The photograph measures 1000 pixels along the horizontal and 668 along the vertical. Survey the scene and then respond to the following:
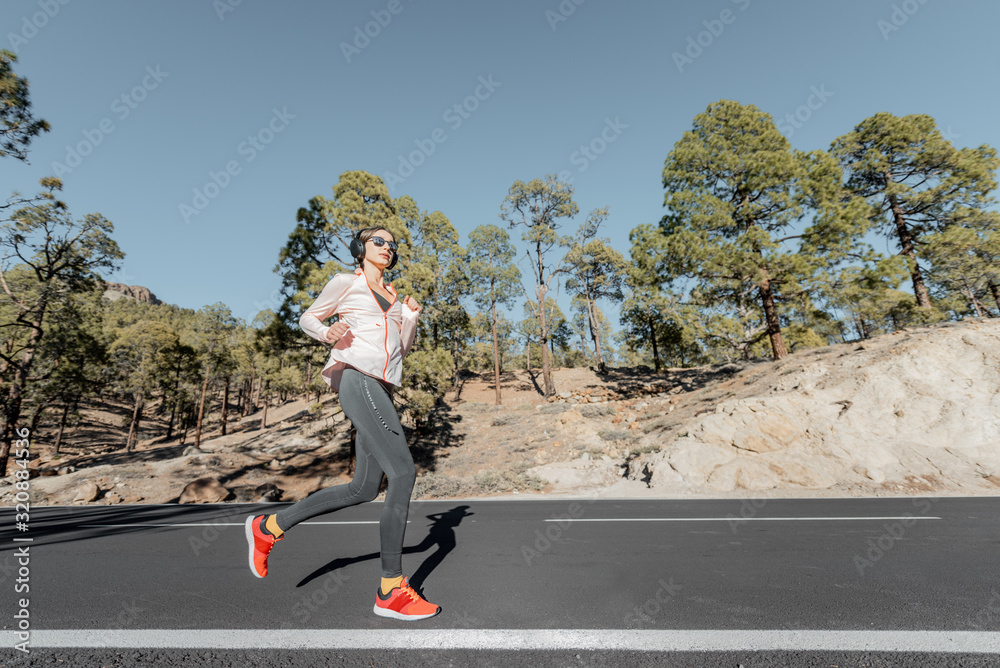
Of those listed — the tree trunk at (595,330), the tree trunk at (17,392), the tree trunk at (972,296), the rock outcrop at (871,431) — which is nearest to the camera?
the rock outcrop at (871,431)

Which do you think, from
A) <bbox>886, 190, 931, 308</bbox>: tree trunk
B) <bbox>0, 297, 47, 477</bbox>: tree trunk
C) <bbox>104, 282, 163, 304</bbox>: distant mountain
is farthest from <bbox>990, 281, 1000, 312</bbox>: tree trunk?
<bbox>104, 282, 163, 304</bbox>: distant mountain

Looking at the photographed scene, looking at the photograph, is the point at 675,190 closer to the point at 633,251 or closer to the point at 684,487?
the point at 633,251

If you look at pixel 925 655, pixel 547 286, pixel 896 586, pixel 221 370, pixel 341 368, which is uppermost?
pixel 547 286

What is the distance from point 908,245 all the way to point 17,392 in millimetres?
37769

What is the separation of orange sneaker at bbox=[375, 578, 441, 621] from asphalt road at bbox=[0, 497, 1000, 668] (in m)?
0.05

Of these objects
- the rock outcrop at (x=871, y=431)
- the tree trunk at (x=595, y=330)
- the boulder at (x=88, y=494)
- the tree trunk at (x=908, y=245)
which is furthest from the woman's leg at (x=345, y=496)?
the tree trunk at (x=595, y=330)

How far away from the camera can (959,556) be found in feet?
9.53

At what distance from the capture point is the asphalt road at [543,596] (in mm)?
1650

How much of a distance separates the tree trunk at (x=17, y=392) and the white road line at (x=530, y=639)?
19332 millimetres

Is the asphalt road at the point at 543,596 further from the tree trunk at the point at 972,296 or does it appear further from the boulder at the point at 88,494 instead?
the tree trunk at the point at 972,296

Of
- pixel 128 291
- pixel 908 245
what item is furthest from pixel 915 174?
pixel 128 291

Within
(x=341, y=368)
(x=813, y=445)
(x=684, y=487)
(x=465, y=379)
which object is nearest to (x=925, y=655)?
(x=341, y=368)

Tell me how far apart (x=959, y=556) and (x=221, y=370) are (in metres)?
36.5

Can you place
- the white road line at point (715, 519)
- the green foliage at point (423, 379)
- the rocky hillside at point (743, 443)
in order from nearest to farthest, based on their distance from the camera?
the white road line at point (715, 519) → the rocky hillside at point (743, 443) → the green foliage at point (423, 379)
